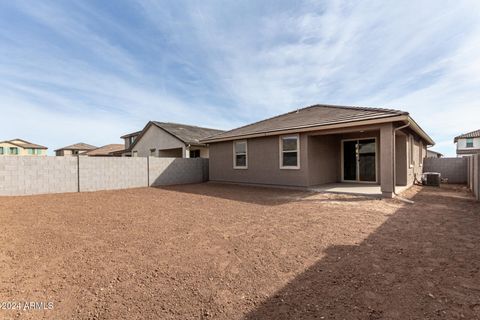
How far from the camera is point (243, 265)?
3.08m

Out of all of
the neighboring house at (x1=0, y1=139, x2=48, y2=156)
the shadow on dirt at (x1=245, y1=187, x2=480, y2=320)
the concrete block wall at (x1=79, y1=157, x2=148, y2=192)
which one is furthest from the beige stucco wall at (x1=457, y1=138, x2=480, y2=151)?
the neighboring house at (x1=0, y1=139, x2=48, y2=156)

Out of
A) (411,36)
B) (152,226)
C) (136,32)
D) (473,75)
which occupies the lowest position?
(152,226)

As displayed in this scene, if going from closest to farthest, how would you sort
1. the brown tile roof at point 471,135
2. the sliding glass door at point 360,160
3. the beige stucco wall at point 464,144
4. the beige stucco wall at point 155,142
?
the sliding glass door at point 360,160
the beige stucco wall at point 155,142
the brown tile roof at point 471,135
the beige stucco wall at point 464,144

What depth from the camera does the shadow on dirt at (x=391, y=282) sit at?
2.08m

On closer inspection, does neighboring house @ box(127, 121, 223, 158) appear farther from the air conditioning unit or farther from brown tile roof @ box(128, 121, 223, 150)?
the air conditioning unit

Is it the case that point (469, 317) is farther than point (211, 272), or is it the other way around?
point (211, 272)

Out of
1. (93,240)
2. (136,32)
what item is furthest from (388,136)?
(136,32)

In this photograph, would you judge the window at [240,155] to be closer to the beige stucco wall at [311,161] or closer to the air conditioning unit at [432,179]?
the beige stucco wall at [311,161]

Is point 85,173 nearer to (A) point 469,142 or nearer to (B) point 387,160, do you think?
(B) point 387,160

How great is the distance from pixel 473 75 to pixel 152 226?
13.0m

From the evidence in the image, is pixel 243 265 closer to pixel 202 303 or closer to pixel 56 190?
pixel 202 303

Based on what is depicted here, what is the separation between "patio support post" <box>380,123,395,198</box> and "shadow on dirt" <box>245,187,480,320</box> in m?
3.41

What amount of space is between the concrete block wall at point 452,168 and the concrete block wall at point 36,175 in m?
20.8

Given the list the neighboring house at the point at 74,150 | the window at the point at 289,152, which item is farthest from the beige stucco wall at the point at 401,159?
the neighboring house at the point at 74,150
